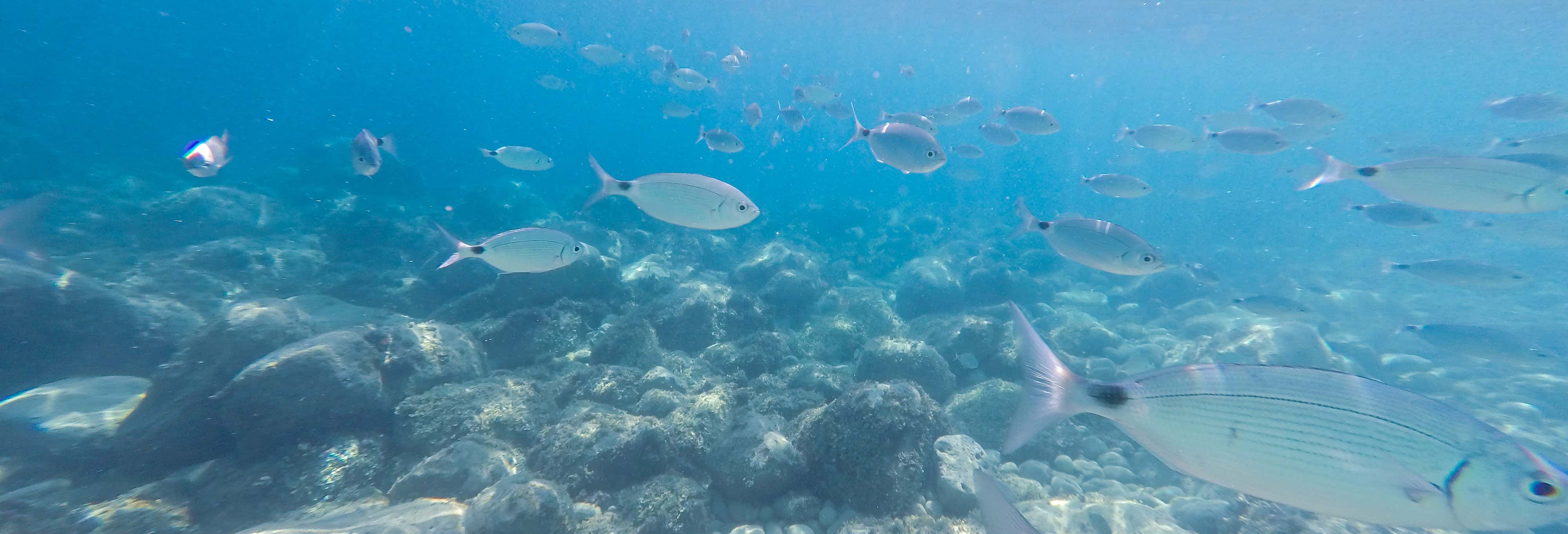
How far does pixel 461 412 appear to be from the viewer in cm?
463

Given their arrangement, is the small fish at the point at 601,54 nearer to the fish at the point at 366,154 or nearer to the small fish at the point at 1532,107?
the fish at the point at 366,154

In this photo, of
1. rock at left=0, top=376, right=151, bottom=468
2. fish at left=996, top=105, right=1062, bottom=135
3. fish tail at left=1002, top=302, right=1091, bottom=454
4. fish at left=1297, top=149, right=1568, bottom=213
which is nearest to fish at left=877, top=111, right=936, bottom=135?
fish at left=996, top=105, right=1062, bottom=135

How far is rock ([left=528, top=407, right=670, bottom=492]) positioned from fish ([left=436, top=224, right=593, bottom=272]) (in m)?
1.47

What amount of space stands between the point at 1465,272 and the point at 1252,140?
3.49 meters

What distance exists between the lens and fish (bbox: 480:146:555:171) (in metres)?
7.94

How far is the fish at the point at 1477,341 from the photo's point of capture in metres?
6.81

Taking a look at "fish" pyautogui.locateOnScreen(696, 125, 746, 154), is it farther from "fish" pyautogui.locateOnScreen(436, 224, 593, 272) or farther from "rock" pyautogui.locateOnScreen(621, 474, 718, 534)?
"rock" pyautogui.locateOnScreen(621, 474, 718, 534)

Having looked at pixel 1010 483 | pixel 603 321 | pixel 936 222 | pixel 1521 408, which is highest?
pixel 936 222

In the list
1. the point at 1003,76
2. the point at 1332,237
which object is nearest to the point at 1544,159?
the point at 1332,237

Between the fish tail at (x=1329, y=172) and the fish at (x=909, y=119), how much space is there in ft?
15.0

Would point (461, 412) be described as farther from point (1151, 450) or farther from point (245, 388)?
point (1151, 450)

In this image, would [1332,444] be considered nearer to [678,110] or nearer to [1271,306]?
[1271,306]

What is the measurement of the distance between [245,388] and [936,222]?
22.2 meters

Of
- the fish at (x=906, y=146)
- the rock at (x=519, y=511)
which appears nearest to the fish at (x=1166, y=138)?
the fish at (x=906, y=146)
